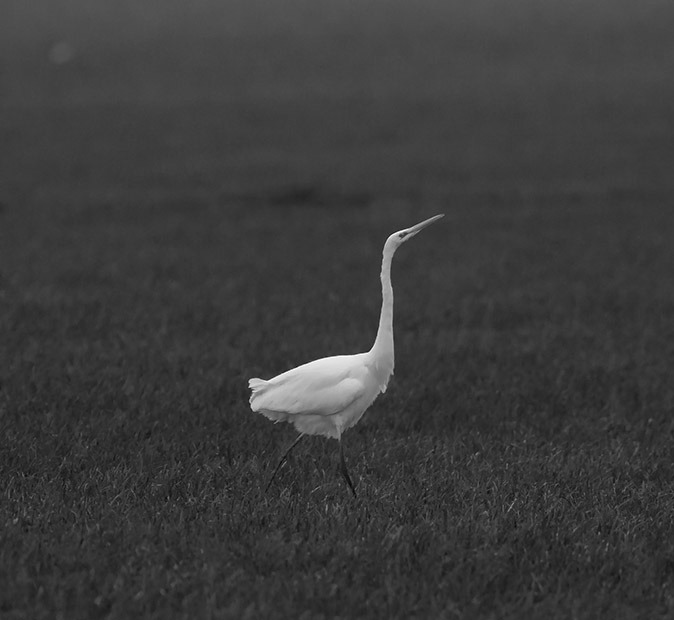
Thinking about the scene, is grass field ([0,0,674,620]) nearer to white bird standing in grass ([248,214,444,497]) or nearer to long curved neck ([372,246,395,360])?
white bird standing in grass ([248,214,444,497])

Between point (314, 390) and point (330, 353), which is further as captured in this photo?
point (330, 353)

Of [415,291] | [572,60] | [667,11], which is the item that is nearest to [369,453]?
[415,291]

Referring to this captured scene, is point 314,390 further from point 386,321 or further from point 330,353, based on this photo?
point 330,353

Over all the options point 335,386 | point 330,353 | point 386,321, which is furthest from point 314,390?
point 330,353

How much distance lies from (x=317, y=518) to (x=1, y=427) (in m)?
2.84

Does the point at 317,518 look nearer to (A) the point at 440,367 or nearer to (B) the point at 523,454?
(B) the point at 523,454

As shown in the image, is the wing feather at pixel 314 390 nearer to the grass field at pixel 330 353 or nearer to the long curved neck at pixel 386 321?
the long curved neck at pixel 386 321

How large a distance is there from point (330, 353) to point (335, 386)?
4051 millimetres

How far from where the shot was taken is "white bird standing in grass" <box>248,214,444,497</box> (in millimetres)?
6852

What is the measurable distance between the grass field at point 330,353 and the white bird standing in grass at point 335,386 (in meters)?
0.40

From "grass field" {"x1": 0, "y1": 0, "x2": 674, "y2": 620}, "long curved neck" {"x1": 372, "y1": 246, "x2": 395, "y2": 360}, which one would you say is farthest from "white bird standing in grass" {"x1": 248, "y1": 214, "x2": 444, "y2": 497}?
"grass field" {"x1": 0, "y1": 0, "x2": 674, "y2": 620}

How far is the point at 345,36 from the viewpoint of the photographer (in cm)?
7056

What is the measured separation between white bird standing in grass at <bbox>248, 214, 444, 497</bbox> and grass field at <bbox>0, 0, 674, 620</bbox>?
395 mm

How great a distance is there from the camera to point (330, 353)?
10.9 meters
